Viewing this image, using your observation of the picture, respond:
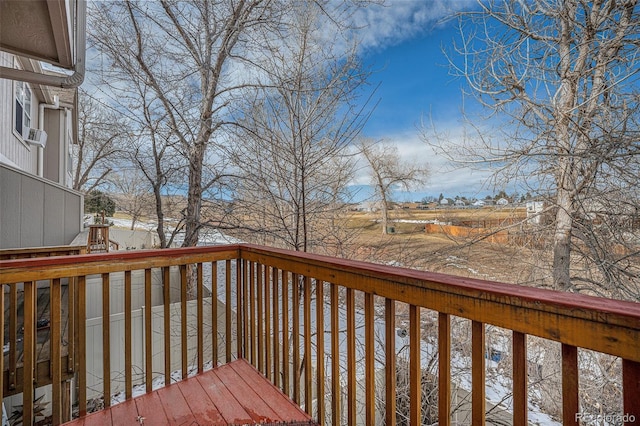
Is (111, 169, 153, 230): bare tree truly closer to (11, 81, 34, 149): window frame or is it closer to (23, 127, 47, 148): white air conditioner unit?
(23, 127, 47, 148): white air conditioner unit

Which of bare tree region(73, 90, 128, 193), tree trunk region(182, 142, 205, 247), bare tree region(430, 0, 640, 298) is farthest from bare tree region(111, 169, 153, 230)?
bare tree region(430, 0, 640, 298)

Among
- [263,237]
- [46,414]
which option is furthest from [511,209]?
[46,414]

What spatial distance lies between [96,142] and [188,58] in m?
6.18

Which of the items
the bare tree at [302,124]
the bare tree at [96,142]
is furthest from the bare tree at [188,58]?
the bare tree at [96,142]

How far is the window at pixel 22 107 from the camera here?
570 cm

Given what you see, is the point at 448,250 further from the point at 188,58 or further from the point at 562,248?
the point at 188,58

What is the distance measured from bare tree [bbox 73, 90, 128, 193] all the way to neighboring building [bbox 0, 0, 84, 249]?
48cm

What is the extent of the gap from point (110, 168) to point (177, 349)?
17.4 feet

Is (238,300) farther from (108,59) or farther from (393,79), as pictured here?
(108,59)

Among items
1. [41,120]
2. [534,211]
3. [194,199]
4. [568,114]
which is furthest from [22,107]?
[534,211]

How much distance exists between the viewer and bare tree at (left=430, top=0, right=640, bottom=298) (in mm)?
4086

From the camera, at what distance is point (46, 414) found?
4.77m

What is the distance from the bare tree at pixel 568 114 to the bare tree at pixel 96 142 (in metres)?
6.39

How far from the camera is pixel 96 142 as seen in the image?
9.89 metres
